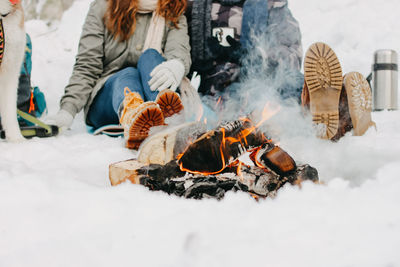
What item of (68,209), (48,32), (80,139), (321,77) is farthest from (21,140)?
(48,32)

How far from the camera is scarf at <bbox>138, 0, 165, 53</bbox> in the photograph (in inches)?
78.1

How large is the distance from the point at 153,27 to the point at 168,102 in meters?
0.88

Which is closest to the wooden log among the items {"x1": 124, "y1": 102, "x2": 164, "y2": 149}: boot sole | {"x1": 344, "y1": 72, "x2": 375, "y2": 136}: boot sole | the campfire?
the campfire

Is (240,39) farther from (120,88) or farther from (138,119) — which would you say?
(138,119)

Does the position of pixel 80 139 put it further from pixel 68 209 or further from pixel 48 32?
pixel 48 32

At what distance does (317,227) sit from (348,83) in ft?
3.03

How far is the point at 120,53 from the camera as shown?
79.9 inches

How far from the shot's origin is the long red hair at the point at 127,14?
1.91 m

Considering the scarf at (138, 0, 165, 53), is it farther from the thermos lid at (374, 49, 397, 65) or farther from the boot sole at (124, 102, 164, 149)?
the thermos lid at (374, 49, 397, 65)

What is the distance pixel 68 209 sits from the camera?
0.72 m

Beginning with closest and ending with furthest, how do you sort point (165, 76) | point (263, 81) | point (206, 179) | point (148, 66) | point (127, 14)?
point (206, 179) < point (165, 76) < point (148, 66) < point (127, 14) < point (263, 81)

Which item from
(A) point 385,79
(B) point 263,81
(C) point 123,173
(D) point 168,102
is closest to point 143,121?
(D) point 168,102

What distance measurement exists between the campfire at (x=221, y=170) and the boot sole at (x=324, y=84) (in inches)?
19.2

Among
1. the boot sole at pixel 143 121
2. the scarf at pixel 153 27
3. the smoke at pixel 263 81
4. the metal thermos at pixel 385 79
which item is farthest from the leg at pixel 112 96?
the metal thermos at pixel 385 79
